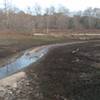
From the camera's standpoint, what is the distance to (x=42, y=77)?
21.7 metres

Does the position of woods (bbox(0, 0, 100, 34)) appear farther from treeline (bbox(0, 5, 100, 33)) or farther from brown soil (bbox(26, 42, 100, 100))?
brown soil (bbox(26, 42, 100, 100))

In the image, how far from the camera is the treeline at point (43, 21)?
80.3m

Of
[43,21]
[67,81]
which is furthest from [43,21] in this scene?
[67,81]

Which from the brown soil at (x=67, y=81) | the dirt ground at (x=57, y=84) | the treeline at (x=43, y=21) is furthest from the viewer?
the treeline at (x=43, y=21)

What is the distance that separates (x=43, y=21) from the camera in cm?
10012

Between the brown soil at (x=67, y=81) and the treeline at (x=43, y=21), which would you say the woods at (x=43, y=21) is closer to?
the treeline at (x=43, y=21)

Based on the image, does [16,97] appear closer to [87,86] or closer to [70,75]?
[87,86]

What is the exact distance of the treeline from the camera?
80312 mm

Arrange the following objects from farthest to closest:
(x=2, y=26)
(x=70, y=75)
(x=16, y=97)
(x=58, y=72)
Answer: (x=2, y=26)
(x=58, y=72)
(x=70, y=75)
(x=16, y=97)

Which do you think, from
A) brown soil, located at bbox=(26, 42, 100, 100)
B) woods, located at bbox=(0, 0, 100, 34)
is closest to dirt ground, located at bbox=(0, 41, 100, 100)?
brown soil, located at bbox=(26, 42, 100, 100)

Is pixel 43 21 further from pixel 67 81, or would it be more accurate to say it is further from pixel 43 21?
pixel 67 81

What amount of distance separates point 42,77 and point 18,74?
2216mm

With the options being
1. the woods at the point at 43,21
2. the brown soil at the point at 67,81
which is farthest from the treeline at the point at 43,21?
the brown soil at the point at 67,81

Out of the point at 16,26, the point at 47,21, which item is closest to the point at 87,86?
the point at 16,26
